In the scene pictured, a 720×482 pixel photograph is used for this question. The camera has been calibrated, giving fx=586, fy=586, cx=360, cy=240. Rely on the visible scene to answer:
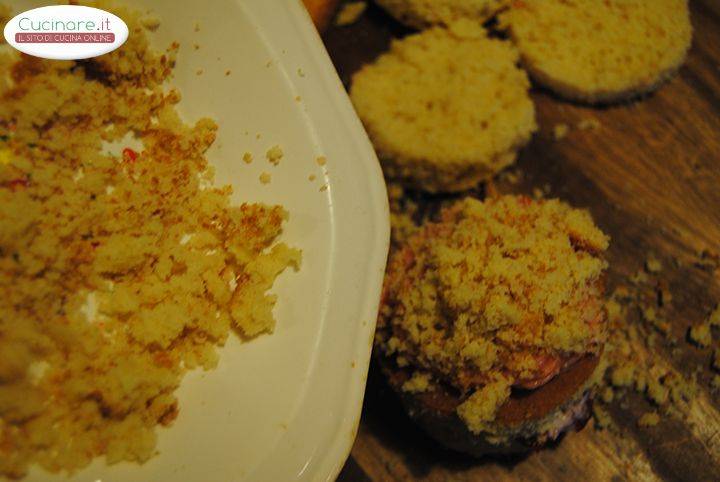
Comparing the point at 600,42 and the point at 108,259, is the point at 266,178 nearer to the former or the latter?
the point at 108,259

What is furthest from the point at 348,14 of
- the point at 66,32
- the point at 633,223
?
the point at 633,223

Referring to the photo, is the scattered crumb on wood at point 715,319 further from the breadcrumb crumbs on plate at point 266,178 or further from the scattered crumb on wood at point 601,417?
the breadcrumb crumbs on plate at point 266,178

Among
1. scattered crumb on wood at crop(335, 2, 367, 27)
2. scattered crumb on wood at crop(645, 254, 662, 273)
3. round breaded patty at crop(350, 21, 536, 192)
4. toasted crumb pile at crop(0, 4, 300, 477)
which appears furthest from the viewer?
scattered crumb on wood at crop(335, 2, 367, 27)

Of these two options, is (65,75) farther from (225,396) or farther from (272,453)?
(272,453)

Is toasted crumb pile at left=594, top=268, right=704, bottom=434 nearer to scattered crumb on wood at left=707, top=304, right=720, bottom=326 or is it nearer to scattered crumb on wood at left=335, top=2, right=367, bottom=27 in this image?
scattered crumb on wood at left=707, top=304, right=720, bottom=326

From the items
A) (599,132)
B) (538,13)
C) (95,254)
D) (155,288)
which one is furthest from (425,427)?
(538,13)

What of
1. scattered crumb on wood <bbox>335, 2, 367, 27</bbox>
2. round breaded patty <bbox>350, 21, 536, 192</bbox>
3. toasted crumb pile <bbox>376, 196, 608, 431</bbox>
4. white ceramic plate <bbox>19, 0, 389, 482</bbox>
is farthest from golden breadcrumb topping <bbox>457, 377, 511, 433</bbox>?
scattered crumb on wood <bbox>335, 2, 367, 27</bbox>

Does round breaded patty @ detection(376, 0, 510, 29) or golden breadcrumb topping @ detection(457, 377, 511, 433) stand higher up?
round breaded patty @ detection(376, 0, 510, 29)

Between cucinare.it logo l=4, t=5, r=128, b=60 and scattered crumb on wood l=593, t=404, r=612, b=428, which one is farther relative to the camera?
scattered crumb on wood l=593, t=404, r=612, b=428
